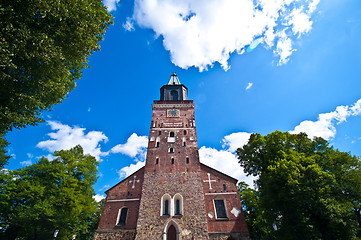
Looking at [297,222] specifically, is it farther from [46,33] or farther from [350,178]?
[46,33]

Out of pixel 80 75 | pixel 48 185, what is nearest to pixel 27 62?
pixel 80 75

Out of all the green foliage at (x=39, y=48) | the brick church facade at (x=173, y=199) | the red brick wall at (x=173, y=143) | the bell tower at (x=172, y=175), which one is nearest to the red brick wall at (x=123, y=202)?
the brick church facade at (x=173, y=199)

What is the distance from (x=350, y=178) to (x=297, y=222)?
15.5 ft

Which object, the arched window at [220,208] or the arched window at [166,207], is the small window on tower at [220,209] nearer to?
the arched window at [220,208]

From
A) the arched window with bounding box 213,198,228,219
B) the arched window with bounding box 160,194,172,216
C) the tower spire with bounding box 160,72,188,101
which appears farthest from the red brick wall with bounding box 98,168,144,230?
the tower spire with bounding box 160,72,188,101

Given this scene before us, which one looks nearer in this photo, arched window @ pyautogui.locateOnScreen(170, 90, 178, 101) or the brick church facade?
the brick church facade

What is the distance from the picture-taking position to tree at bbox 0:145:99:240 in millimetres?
15867

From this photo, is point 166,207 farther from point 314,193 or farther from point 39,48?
point 39,48

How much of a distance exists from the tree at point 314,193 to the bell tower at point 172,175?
6.74 m

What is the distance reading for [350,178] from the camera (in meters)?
11.9

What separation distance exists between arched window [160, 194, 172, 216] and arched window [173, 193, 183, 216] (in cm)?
55

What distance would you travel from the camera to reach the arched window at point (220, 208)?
57.0ft

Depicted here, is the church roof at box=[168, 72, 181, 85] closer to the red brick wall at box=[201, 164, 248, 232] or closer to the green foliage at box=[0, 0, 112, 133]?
the red brick wall at box=[201, 164, 248, 232]

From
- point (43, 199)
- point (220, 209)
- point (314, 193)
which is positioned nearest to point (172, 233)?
point (220, 209)
